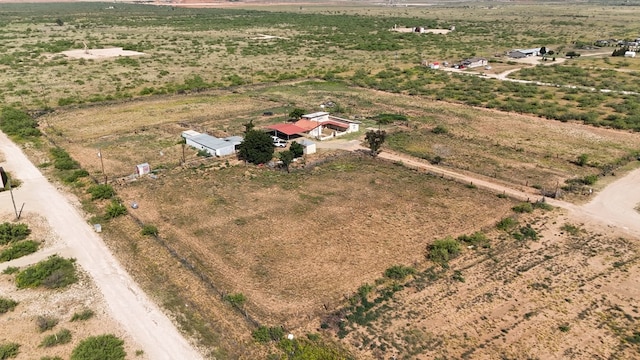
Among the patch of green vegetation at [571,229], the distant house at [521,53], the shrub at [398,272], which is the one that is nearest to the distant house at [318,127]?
the shrub at [398,272]

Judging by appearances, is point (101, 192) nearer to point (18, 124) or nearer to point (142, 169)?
point (142, 169)

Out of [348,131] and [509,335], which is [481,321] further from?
[348,131]

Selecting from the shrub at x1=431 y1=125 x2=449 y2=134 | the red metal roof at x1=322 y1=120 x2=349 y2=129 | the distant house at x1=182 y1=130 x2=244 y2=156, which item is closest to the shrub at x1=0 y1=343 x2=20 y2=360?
the distant house at x1=182 y1=130 x2=244 y2=156

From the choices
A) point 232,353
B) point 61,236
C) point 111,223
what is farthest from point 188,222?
point 232,353

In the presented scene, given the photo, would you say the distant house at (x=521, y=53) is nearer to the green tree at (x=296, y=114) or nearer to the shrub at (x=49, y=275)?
the green tree at (x=296, y=114)

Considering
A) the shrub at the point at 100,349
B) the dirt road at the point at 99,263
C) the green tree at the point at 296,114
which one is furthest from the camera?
the green tree at the point at 296,114

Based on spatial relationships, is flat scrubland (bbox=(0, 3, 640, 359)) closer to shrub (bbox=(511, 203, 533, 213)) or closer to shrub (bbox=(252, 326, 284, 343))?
shrub (bbox=(252, 326, 284, 343))
